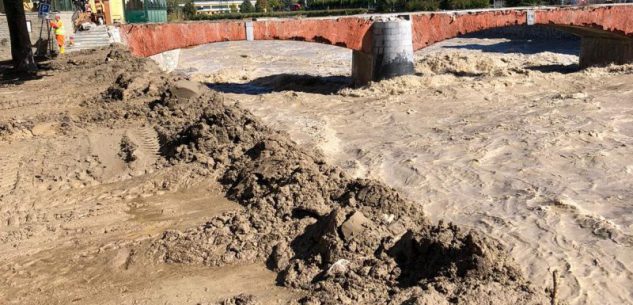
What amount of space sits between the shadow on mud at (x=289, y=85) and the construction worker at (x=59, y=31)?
248 inches

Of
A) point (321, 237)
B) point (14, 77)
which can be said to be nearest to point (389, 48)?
point (14, 77)

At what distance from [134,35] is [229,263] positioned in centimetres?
1585

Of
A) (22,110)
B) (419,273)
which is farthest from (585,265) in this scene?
(22,110)

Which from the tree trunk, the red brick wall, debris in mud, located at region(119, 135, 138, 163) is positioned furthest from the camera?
the red brick wall

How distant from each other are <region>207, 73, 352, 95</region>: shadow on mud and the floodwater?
0.28ft

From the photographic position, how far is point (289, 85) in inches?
1036

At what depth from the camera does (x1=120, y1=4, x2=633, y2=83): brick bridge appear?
2116 centimetres

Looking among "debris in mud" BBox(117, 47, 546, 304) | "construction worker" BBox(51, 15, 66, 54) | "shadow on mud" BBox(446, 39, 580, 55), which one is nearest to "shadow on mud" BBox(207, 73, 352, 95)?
"construction worker" BBox(51, 15, 66, 54)

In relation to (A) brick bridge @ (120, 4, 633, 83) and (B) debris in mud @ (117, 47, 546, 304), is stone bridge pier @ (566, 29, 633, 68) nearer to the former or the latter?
(A) brick bridge @ (120, 4, 633, 83)

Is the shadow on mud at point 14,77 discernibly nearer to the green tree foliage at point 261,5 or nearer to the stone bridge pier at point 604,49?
the stone bridge pier at point 604,49

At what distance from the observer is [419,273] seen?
6359mm

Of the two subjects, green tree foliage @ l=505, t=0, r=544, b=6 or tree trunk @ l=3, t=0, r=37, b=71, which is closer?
tree trunk @ l=3, t=0, r=37, b=71

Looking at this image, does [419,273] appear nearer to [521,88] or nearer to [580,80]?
[521,88]

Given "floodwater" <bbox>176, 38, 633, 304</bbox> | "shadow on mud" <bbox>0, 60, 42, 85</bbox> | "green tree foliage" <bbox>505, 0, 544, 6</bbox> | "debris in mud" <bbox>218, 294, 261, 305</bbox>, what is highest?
"green tree foliage" <bbox>505, 0, 544, 6</bbox>
